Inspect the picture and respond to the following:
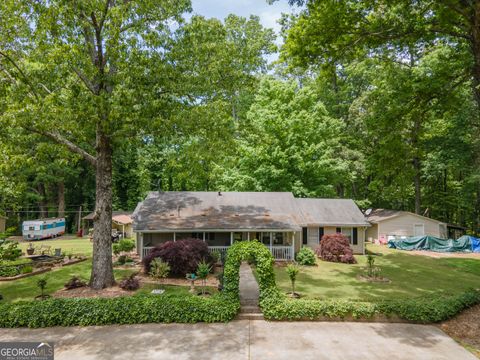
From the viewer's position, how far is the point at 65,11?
11867 millimetres

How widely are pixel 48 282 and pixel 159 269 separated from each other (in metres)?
5.55

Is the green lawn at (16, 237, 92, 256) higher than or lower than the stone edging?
lower

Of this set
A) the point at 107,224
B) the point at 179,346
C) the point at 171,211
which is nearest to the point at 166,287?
the point at 107,224

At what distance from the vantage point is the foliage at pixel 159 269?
15.6 metres

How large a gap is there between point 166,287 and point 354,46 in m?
13.2

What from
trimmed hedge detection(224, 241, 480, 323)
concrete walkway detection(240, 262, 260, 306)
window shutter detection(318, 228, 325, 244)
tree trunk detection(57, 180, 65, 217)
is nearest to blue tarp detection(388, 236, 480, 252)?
window shutter detection(318, 228, 325, 244)

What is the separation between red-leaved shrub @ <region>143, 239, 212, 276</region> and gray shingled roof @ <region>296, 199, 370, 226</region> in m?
9.92

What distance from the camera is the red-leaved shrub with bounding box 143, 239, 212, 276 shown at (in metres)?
16.1

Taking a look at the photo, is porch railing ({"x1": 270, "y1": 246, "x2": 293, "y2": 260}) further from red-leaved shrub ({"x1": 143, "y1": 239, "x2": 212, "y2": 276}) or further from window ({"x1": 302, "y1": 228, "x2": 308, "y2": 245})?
red-leaved shrub ({"x1": 143, "y1": 239, "x2": 212, "y2": 276})

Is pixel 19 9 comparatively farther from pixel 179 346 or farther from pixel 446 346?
pixel 446 346

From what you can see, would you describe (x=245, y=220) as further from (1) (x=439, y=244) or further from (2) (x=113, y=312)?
(1) (x=439, y=244)

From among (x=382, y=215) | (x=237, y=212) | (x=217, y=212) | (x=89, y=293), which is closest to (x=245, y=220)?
(x=237, y=212)

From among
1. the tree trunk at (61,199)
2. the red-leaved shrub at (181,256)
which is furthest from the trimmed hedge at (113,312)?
the tree trunk at (61,199)

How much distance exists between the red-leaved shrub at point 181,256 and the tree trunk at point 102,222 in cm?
281
